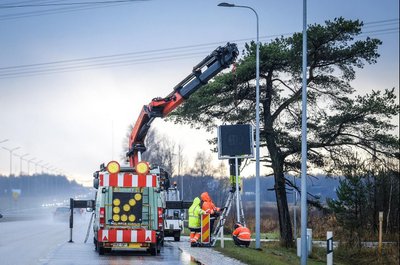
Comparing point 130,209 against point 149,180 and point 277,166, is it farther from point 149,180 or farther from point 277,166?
point 277,166

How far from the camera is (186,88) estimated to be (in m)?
29.2

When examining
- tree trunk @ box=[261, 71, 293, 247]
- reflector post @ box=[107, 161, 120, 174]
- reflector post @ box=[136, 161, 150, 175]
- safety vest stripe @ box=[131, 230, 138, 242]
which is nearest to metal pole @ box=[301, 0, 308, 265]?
reflector post @ box=[136, 161, 150, 175]

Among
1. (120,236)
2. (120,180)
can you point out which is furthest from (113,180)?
(120,236)

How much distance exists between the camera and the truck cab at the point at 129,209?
23.5 m

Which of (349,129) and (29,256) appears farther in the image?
(349,129)

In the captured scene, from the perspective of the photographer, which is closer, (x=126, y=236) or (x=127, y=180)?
(x=126, y=236)

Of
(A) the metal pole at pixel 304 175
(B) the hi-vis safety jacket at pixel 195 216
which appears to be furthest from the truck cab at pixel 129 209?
(A) the metal pole at pixel 304 175

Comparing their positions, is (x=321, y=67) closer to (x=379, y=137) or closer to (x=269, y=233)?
(x=379, y=137)

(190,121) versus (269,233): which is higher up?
(190,121)

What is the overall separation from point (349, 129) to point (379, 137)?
1490 mm

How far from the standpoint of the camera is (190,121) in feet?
129

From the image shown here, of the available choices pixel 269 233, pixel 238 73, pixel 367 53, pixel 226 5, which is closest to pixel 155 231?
pixel 226 5

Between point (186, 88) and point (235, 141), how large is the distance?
2.76m

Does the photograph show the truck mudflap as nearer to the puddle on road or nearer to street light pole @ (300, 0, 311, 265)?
the puddle on road
